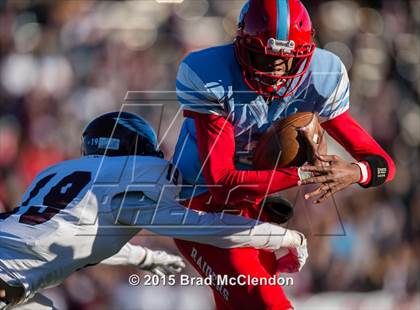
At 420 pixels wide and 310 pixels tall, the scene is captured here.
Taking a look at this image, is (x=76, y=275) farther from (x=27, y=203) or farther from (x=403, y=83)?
(x=403, y=83)

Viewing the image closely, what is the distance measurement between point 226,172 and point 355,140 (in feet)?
2.38

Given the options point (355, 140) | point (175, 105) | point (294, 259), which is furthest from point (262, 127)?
point (175, 105)

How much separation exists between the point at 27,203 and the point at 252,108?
1246 mm

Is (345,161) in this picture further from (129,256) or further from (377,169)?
(129,256)

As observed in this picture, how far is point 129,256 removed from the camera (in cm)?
480

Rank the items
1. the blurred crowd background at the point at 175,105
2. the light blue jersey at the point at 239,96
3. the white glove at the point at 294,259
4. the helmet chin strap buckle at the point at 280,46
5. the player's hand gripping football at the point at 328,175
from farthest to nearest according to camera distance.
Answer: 1. the blurred crowd background at the point at 175,105
2. the white glove at the point at 294,259
3. the light blue jersey at the point at 239,96
4. the helmet chin strap buckle at the point at 280,46
5. the player's hand gripping football at the point at 328,175

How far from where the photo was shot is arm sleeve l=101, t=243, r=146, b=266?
15.6ft

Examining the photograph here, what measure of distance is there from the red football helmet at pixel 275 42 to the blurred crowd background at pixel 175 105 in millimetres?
2523

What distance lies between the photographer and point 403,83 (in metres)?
7.39

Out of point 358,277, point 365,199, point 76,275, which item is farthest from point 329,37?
point 76,275

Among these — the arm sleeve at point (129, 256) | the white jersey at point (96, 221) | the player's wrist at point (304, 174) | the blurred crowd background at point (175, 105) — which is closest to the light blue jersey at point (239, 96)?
the white jersey at point (96, 221)

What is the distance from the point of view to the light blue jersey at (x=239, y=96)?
400 centimetres

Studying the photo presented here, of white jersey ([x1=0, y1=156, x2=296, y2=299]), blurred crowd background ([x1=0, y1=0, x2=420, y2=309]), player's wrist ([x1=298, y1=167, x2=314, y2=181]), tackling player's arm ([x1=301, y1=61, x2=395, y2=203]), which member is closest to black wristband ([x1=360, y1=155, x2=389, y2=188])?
tackling player's arm ([x1=301, y1=61, x2=395, y2=203])

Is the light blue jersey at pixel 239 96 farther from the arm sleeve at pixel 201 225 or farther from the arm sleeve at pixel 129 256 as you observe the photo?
the arm sleeve at pixel 129 256
